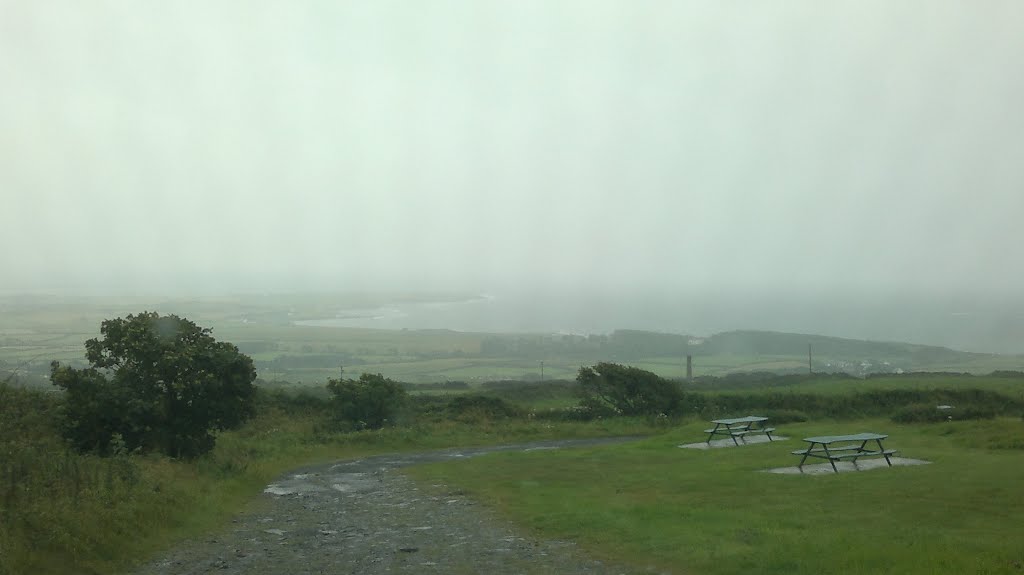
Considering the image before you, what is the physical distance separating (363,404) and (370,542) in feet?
77.8

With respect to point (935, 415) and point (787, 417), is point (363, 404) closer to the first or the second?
point (787, 417)

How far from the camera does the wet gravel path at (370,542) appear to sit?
36.1ft

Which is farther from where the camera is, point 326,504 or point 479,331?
point 479,331

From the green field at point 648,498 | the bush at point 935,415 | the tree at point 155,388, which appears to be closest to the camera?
the green field at point 648,498

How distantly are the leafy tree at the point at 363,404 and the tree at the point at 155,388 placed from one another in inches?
489

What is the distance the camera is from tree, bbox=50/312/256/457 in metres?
20.5

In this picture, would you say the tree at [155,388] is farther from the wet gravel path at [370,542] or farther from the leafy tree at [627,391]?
the leafy tree at [627,391]

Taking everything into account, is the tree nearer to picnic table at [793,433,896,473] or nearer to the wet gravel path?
the wet gravel path

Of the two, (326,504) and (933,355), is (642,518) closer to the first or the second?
(326,504)

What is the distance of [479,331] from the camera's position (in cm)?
13238

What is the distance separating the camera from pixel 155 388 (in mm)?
22109

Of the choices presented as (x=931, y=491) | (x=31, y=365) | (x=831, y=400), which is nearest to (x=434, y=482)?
(x=931, y=491)

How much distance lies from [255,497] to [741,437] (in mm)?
14609

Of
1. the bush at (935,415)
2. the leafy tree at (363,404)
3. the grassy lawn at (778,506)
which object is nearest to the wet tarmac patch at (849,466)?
the grassy lawn at (778,506)
